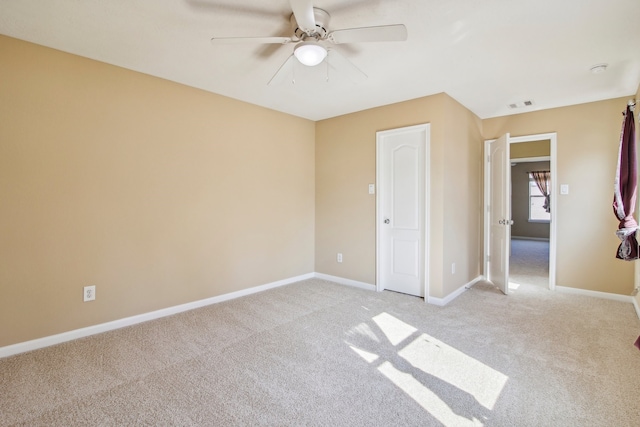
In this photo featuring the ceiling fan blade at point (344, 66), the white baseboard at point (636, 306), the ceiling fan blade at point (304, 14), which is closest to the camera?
the ceiling fan blade at point (304, 14)

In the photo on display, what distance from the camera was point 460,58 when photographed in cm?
262

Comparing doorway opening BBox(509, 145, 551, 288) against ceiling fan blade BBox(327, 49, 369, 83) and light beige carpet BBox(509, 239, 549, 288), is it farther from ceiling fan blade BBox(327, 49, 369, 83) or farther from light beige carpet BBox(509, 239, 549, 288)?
ceiling fan blade BBox(327, 49, 369, 83)

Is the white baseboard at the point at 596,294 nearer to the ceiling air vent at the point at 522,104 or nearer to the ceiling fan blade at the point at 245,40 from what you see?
the ceiling air vent at the point at 522,104

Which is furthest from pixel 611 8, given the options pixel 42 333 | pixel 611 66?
pixel 42 333

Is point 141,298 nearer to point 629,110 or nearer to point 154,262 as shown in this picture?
point 154,262

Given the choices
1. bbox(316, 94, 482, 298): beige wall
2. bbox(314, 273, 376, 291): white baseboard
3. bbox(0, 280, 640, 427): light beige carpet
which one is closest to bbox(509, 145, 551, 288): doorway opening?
bbox(316, 94, 482, 298): beige wall

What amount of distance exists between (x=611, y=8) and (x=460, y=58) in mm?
929

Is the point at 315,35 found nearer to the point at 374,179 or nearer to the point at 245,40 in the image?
the point at 245,40

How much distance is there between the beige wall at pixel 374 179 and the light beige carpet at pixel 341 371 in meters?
0.87

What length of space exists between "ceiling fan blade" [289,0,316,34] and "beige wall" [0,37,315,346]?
76.1 inches

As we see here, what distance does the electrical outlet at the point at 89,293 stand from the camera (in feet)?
8.81

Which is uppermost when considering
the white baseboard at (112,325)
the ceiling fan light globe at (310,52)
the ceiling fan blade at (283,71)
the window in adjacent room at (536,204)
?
the ceiling fan blade at (283,71)

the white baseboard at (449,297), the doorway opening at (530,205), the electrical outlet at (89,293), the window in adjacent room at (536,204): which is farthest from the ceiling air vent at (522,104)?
the window in adjacent room at (536,204)

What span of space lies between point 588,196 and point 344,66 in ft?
11.4
